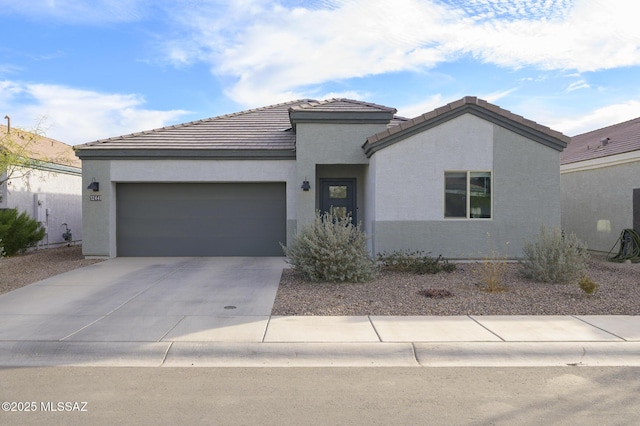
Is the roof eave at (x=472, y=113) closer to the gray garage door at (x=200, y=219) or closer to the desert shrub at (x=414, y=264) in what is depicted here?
the desert shrub at (x=414, y=264)

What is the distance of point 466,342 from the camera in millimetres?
6785

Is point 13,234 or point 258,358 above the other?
point 13,234

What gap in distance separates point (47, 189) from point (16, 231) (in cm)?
360

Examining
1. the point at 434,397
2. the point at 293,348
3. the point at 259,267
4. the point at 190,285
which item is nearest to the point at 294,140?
the point at 259,267

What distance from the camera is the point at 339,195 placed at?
1658 cm

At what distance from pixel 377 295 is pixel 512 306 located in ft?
7.95

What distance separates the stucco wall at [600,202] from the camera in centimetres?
1602

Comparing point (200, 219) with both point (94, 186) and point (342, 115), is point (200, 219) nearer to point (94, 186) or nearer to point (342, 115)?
point (94, 186)

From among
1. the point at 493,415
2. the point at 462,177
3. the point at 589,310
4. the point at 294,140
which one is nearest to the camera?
the point at 493,415

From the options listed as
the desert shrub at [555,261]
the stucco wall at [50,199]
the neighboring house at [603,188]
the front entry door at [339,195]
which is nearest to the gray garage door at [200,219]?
the front entry door at [339,195]

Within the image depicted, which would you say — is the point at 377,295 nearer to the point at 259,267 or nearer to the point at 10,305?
the point at 259,267

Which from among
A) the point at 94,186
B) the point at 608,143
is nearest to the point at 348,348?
the point at 94,186

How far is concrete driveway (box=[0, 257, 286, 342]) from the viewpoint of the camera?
23.8 feet

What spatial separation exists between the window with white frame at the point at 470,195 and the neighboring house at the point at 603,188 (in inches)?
214
